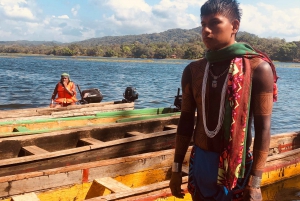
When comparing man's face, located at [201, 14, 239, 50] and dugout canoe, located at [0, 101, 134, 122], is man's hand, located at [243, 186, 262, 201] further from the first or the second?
dugout canoe, located at [0, 101, 134, 122]

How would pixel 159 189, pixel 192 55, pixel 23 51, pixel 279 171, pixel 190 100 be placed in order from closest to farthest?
pixel 190 100, pixel 159 189, pixel 279 171, pixel 192 55, pixel 23 51

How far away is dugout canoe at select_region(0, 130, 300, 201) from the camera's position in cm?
411

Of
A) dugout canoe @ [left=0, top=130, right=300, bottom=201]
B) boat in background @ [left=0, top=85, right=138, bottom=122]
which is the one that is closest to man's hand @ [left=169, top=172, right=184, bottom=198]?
dugout canoe @ [left=0, top=130, right=300, bottom=201]

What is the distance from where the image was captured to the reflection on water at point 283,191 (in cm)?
596

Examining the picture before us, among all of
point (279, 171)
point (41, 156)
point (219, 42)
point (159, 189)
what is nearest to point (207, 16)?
point (219, 42)

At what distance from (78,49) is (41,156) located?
125m

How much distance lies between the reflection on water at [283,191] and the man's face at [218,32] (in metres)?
4.27

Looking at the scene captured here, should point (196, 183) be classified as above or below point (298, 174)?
above


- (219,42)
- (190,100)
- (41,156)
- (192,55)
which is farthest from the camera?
(192,55)

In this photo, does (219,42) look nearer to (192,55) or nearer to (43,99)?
(43,99)

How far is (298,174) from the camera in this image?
6.30m

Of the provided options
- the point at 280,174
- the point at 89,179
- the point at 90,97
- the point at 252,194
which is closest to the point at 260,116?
the point at 252,194

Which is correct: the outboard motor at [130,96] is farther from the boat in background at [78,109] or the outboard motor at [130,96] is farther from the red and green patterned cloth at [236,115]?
the red and green patterned cloth at [236,115]

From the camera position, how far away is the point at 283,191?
6.28 m
